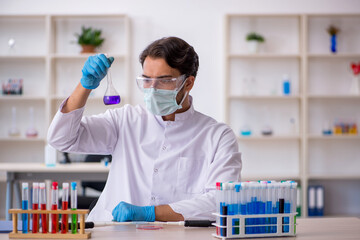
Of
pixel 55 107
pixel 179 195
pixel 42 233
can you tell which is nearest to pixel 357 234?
pixel 179 195

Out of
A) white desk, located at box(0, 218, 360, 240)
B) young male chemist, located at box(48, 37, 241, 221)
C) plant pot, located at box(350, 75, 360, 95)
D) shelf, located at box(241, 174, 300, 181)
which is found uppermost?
plant pot, located at box(350, 75, 360, 95)

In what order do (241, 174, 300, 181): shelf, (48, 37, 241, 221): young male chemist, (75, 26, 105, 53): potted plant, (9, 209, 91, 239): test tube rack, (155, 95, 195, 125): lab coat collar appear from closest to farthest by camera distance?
(9, 209, 91, 239): test tube rack → (48, 37, 241, 221): young male chemist → (155, 95, 195, 125): lab coat collar → (241, 174, 300, 181): shelf → (75, 26, 105, 53): potted plant

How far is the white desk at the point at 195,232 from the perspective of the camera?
1.46 metres

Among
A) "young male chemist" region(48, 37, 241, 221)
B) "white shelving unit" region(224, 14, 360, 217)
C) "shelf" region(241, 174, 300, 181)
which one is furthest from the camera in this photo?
"white shelving unit" region(224, 14, 360, 217)

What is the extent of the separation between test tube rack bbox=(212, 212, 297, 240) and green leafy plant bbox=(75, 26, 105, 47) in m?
4.17

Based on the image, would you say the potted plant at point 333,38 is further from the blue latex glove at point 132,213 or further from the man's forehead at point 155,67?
the blue latex glove at point 132,213

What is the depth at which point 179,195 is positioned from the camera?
1.99 m

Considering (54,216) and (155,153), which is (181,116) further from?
(54,216)

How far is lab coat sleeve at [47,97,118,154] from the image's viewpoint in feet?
6.07

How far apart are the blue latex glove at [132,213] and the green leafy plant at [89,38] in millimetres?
3888

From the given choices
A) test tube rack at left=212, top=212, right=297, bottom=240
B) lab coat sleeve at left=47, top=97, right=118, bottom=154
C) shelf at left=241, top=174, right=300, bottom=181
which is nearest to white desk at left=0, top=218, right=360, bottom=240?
test tube rack at left=212, top=212, right=297, bottom=240

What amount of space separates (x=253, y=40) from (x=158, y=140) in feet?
11.8

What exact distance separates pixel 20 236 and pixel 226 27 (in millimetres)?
4328

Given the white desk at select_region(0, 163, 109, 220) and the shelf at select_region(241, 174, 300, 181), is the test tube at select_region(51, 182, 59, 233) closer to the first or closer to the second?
the white desk at select_region(0, 163, 109, 220)
